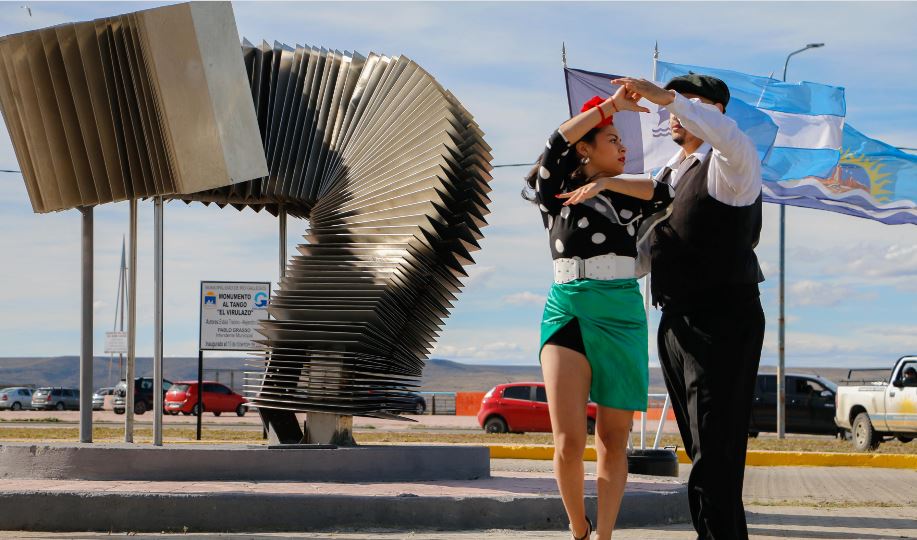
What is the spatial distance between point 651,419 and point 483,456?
35432 millimetres

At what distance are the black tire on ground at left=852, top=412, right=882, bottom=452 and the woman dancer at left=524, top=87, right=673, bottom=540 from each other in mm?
20475

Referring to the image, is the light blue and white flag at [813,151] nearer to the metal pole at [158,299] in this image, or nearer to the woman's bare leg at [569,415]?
the metal pole at [158,299]

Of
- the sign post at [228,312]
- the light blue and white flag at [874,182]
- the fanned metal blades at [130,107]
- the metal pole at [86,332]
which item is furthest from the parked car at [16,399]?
the fanned metal blades at [130,107]

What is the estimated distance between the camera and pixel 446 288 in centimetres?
1056

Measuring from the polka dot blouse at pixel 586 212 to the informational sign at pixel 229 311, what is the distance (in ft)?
59.3

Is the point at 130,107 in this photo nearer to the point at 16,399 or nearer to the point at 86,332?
the point at 86,332

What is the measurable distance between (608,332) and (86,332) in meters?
5.64

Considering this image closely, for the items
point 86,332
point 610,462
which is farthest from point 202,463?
point 610,462

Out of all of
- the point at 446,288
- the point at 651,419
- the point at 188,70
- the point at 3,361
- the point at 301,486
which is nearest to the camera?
the point at 301,486

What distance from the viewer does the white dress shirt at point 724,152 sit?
529 centimetres

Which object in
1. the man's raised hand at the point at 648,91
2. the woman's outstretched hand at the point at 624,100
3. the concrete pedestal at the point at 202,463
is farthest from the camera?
the concrete pedestal at the point at 202,463

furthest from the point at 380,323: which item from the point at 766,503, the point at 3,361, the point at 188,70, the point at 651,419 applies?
the point at 3,361

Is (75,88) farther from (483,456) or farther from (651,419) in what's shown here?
(651,419)

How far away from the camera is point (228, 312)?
2378 centimetres
